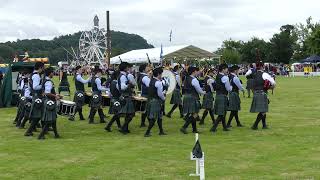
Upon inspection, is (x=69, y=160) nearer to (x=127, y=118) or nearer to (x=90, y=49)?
(x=127, y=118)

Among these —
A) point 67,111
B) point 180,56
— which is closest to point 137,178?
point 67,111

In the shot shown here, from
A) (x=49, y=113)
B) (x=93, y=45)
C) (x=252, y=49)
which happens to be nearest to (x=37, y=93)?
(x=49, y=113)

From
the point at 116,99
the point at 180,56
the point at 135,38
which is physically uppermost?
the point at 135,38

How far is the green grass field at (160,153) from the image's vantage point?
834 centimetres

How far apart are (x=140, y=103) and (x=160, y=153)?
11.6ft

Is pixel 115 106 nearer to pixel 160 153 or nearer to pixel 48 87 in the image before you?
pixel 48 87

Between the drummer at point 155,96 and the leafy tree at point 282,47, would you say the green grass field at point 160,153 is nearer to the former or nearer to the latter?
the drummer at point 155,96

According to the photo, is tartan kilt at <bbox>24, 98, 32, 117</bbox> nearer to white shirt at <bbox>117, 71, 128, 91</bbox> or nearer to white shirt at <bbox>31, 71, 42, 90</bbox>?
white shirt at <bbox>31, 71, 42, 90</bbox>

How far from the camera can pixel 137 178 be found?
8.00 meters

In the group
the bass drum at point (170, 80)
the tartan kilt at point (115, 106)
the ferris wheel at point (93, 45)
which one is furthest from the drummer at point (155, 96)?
the ferris wheel at point (93, 45)

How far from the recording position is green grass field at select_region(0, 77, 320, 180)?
8.34 metres

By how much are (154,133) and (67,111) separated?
2509mm

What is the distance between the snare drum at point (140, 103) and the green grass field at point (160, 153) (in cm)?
65

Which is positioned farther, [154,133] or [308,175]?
[154,133]
